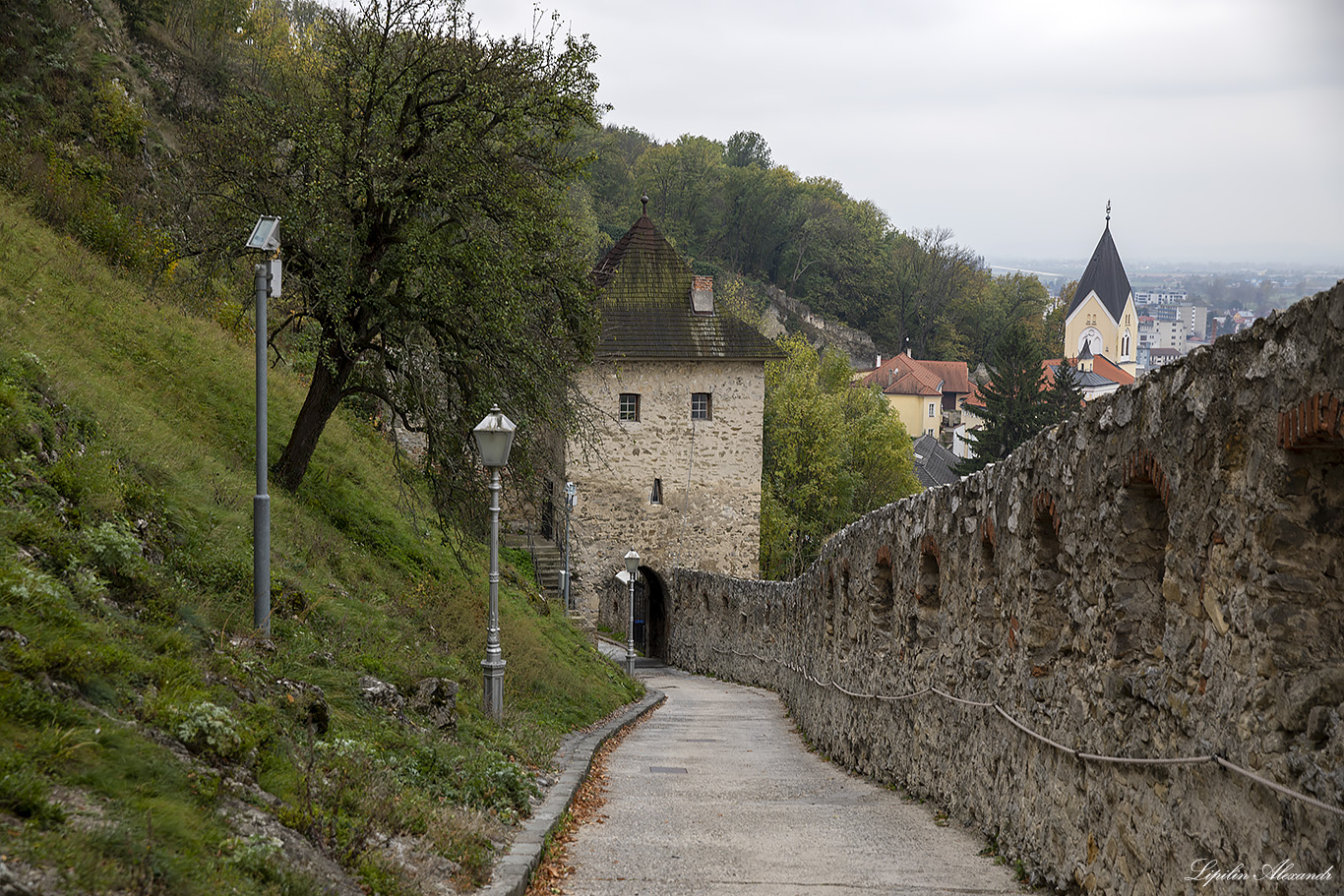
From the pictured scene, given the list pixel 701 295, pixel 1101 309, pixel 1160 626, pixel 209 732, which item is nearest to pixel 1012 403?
pixel 701 295

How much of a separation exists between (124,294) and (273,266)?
8638 millimetres

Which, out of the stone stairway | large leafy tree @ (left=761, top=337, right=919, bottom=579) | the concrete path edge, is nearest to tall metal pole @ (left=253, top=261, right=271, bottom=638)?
the concrete path edge

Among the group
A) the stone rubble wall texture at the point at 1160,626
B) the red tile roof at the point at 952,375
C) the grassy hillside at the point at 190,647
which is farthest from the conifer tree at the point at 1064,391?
the stone rubble wall texture at the point at 1160,626

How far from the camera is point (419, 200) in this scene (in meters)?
12.9

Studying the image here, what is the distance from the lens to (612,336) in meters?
33.7

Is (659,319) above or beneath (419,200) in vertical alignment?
above

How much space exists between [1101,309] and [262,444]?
4219 inches

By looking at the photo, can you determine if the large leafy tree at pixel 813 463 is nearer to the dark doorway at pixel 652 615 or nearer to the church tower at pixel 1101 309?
the dark doorway at pixel 652 615

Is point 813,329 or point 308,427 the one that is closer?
point 308,427

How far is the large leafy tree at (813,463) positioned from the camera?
49.1 meters

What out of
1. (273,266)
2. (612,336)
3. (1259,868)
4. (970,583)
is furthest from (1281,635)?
(612,336)

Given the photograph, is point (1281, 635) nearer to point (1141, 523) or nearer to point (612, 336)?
point (1141, 523)

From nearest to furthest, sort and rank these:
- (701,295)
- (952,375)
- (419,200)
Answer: (419,200)
(701,295)
(952,375)

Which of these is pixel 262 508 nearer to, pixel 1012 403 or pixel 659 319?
pixel 659 319
